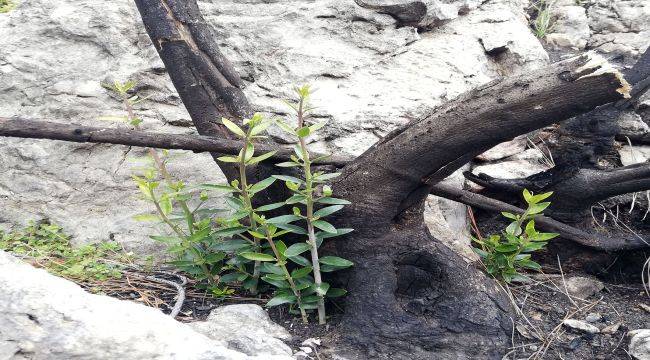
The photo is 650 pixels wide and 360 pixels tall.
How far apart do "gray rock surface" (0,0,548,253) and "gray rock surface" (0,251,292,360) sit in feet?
4.11

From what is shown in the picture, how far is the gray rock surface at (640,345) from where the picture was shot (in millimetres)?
2488

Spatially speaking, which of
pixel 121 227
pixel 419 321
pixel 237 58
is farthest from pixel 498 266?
pixel 237 58

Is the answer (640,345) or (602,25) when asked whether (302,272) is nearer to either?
(640,345)

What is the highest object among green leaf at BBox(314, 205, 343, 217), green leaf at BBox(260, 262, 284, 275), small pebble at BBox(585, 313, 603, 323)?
green leaf at BBox(314, 205, 343, 217)

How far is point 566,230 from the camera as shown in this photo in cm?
329

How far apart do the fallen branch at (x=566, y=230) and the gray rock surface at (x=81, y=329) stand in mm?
1555

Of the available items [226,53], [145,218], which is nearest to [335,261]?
[145,218]

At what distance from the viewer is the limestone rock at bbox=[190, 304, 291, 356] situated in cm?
235

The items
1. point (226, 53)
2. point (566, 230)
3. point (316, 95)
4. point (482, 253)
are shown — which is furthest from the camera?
point (226, 53)

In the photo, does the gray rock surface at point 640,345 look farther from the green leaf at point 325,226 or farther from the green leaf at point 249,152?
the green leaf at point 249,152

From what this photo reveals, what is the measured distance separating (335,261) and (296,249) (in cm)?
16

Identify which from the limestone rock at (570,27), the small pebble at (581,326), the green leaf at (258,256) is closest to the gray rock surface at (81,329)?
the green leaf at (258,256)

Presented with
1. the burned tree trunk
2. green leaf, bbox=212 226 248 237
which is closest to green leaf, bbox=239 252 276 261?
green leaf, bbox=212 226 248 237

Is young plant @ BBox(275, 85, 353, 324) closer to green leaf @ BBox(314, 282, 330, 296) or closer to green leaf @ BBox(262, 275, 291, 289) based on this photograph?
green leaf @ BBox(314, 282, 330, 296)
